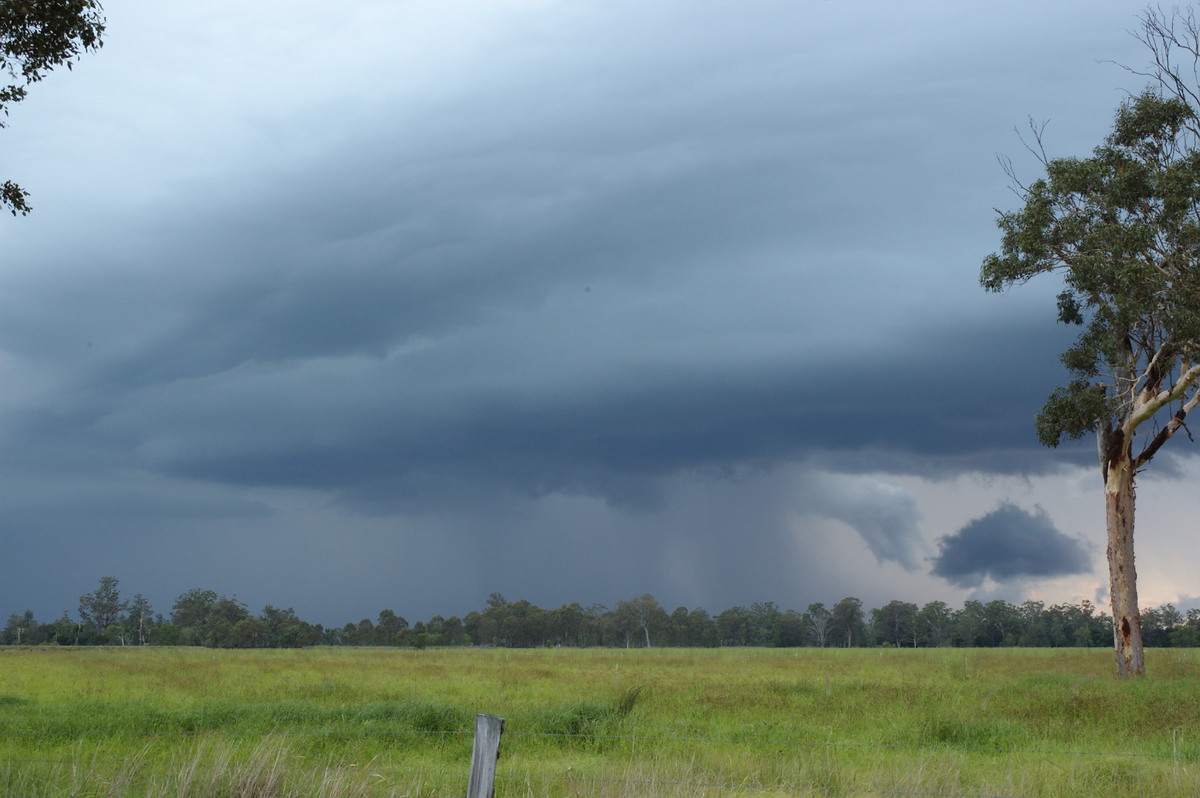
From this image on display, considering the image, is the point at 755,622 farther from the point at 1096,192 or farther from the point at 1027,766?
the point at 1027,766

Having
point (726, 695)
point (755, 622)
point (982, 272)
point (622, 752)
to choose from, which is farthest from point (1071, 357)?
point (755, 622)

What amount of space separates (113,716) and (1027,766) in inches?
689

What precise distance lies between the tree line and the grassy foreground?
103 meters

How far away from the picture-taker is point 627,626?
156375mm

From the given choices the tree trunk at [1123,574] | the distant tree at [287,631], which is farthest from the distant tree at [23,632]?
the tree trunk at [1123,574]

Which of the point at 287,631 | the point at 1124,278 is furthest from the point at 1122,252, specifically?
the point at 287,631

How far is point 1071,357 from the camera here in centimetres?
3173

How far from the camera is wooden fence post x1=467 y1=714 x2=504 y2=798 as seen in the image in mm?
6359

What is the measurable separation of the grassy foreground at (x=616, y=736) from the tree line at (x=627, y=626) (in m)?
103

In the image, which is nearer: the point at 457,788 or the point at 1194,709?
the point at 457,788

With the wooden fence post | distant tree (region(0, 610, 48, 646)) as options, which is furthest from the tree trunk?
distant tree (region(0, 610, 48, 646))

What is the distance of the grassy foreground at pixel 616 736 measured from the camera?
953 cm

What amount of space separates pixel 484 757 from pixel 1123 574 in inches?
1146

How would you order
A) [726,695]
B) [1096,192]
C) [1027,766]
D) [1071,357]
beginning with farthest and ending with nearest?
1. [1071,357]
2. [1096,192]
3. [726,695]
4. [1027,766]
